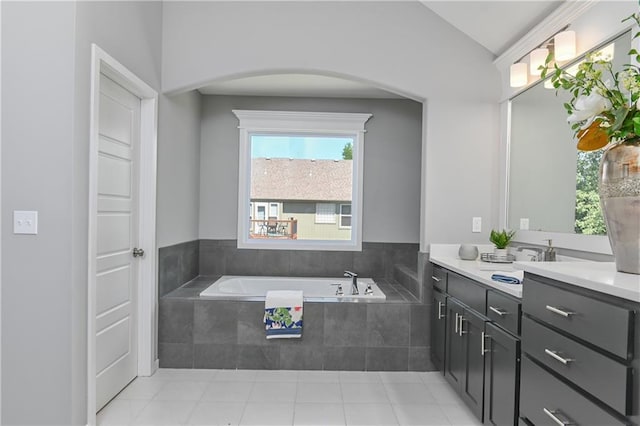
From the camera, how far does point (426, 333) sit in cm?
321

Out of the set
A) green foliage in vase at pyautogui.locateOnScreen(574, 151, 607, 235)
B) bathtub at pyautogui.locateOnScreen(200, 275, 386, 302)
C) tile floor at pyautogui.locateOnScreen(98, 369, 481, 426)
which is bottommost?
tile floor at pyautogui.locateOnScreen(98, 369, 481, 426)

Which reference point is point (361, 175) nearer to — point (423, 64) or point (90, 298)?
point (423, 64)

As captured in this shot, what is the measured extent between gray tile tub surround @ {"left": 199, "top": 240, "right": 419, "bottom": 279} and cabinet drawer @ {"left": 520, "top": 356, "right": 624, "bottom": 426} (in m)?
2.62

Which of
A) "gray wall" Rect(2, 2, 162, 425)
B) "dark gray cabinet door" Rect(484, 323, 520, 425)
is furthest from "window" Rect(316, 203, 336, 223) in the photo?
"gray wall" Rect(2, 2, 162, 425)

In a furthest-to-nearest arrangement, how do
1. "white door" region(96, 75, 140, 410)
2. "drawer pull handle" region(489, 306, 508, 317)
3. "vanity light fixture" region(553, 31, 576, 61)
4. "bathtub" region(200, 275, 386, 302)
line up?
"bathtub" region(200, 275, 386, 302) < "white door" region(96, 75, 140, 410) < "vanity light fixture" region(553, 31, 576, 61) < "drawer pull handle" region(489, 306, 508, 317)

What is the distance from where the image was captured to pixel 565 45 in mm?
2398

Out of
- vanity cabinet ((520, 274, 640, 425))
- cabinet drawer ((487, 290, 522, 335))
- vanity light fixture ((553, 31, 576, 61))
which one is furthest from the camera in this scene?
vanity light fixture ((553, 31, 576, 61))

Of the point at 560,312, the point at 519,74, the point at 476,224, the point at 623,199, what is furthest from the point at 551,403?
the point at 519,74

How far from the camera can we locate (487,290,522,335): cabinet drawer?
1.88 meters

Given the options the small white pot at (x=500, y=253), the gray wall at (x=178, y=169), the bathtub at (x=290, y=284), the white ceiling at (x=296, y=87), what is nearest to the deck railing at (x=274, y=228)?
the bathtub at (x=290, y=284)

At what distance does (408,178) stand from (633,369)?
3.41 meters

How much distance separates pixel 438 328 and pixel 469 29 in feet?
7.63

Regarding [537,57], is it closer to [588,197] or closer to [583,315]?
[588,197]

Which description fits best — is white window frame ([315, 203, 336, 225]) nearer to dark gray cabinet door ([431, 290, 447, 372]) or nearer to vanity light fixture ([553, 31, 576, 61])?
dark gray cabinet door ([431, 290, 447, 372])
